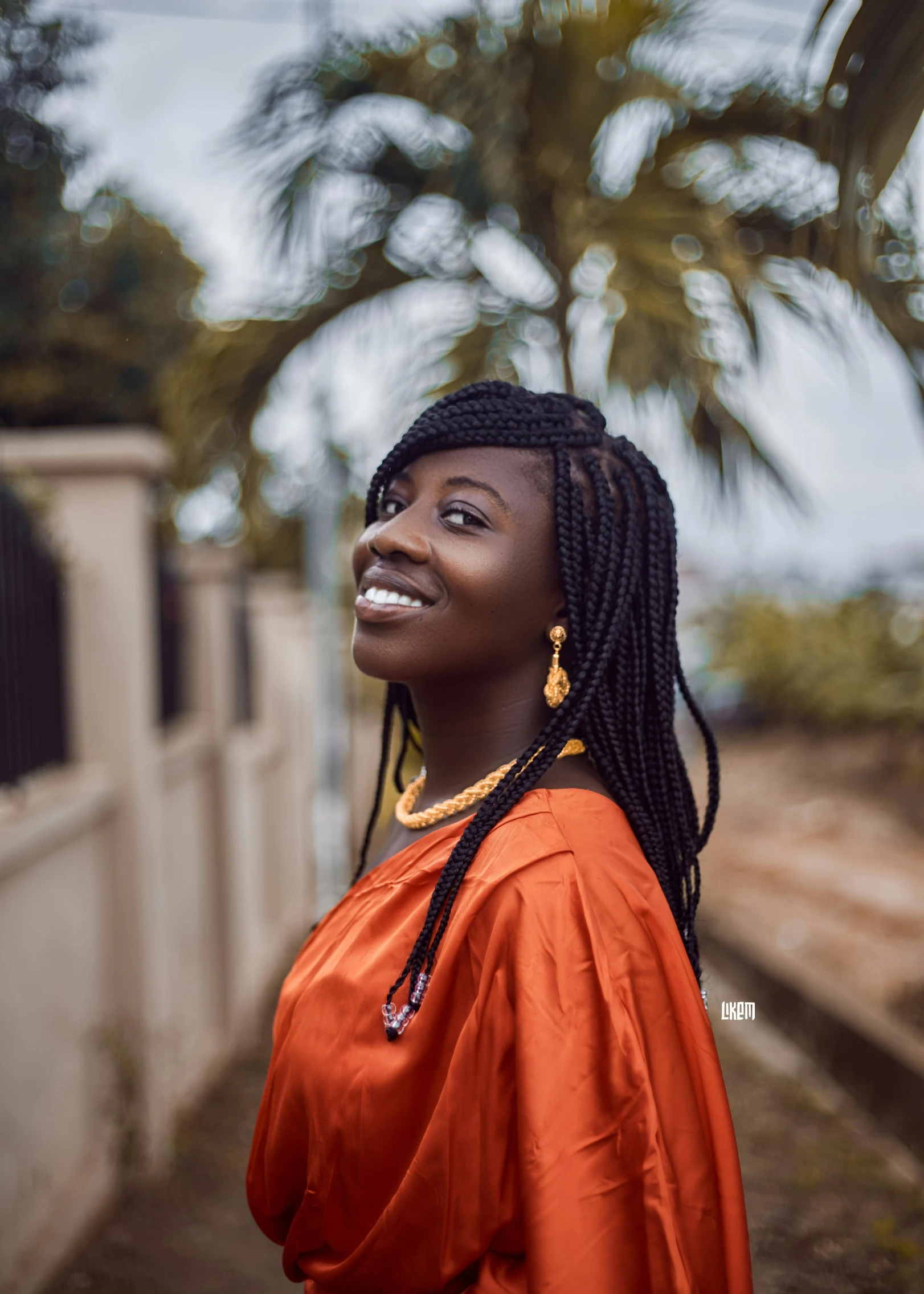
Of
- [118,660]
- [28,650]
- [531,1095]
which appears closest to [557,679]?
[531,1095]

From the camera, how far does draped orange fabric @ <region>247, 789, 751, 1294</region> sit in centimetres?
116

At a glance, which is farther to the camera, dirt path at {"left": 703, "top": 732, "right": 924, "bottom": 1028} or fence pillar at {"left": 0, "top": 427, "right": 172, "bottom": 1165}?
dirt path at {"left": 703, "top": 732, "right": 924, "bottom": 1028}

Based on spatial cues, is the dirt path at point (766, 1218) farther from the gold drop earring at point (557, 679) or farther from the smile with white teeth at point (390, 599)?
the smile with white teeth at point (390, 599)

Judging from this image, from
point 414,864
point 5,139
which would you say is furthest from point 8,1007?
point 5,139

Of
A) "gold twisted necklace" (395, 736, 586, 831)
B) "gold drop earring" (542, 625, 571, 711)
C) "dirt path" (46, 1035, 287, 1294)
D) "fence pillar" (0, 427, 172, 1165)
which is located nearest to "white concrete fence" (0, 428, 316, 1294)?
"fence pillar" (0, 427, 172, 1165)

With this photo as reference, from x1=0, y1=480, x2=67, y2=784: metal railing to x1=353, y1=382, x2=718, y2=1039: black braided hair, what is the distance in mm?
2125

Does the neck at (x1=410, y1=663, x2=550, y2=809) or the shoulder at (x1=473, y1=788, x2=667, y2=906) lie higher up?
the neck at (x1=410, y1=663, x2=550, y2=809)

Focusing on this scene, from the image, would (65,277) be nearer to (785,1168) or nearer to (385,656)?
(385,656)

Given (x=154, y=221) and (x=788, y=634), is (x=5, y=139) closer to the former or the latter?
(x=154, y=221)

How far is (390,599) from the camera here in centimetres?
143

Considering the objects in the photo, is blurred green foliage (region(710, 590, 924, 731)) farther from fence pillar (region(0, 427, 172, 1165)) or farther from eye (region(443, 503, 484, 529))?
eye (region(443, 503, 484, 529))

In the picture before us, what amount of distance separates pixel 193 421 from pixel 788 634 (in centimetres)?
823

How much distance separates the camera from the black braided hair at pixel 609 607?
4.70 feet

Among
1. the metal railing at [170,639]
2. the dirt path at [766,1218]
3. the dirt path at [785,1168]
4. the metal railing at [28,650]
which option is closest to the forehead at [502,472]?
the dirt path at [785,1168]
